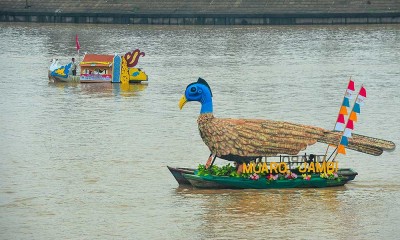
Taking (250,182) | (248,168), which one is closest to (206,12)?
(250,182)

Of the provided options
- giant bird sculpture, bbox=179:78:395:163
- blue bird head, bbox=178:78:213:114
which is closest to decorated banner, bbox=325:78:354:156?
giant bird sculpture, bbox=179:78:395:163

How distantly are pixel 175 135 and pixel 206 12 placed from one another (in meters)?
41.6

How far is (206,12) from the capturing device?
76562mm

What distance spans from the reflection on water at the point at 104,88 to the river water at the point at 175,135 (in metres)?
0.12

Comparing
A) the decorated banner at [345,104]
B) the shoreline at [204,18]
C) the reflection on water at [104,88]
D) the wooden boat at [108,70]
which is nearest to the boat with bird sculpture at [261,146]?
the decorated banner at [345,104]

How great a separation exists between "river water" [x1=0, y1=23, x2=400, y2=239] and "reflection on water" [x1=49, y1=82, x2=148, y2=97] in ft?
0.39

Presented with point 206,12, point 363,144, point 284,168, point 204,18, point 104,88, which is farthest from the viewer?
point 206,12

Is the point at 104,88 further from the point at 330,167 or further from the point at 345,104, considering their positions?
the point at 330,167

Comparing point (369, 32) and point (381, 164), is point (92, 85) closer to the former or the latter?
point (381, 164)

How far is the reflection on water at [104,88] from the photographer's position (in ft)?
152

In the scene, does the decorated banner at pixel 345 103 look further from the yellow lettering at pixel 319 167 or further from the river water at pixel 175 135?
the river water at pixel 175 135

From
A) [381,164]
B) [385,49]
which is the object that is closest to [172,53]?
[385,49]

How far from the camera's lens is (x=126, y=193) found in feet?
92.9

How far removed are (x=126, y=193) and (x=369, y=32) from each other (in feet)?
142
